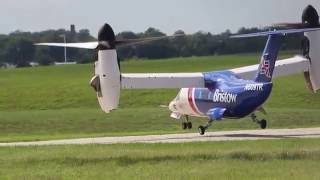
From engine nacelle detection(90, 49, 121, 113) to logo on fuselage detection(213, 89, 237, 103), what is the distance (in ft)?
19.4

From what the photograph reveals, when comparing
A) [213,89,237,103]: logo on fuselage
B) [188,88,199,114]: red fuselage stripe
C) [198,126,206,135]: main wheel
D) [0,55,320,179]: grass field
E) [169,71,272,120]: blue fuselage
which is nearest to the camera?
[0,55,320,179]: grass field

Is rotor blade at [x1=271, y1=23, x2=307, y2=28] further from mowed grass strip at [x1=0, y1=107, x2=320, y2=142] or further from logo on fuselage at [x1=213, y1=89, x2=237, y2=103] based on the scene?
mowed grass strip at [x1=0, y1=107, x2=320, y2=142]

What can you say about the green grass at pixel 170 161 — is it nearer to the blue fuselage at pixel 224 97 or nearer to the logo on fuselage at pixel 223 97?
the blue fuselage at pixel 224 97

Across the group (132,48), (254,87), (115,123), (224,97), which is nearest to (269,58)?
(254,87)

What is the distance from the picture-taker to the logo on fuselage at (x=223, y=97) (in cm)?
3347

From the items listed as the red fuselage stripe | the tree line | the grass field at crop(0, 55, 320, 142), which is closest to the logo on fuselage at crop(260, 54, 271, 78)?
the red fuselage stripe

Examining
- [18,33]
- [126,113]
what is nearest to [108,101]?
[126,113]

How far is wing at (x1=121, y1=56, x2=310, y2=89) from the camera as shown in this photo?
31.3m

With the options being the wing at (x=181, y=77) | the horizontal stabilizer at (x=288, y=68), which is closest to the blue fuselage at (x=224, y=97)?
the wing at (x=181, y=77)

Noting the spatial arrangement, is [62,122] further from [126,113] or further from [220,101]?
[220,101]

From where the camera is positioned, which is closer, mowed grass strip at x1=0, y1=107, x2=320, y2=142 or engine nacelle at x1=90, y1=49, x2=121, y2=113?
engine nacelle at x1=90, y1=49, x2=121, y2=113

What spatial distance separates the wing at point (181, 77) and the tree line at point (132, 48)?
4633 centimetres

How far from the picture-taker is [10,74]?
348 ft

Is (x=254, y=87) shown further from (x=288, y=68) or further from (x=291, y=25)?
(x=288, y=68)
